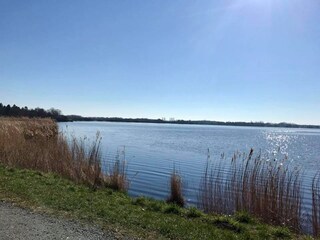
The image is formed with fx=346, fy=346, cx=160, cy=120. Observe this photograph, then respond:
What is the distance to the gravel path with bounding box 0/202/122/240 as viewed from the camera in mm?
5988

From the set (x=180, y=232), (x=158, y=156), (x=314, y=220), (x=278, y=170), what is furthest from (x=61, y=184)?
(x=158, y=156)

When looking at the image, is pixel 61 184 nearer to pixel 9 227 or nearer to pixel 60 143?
pixel 9 227

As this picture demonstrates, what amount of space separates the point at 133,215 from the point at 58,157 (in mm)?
8590

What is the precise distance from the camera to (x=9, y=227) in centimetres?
635

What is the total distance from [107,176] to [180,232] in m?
6.56

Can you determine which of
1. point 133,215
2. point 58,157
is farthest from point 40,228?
point 58,157

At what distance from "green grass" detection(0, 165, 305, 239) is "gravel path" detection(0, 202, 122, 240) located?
1.44ft

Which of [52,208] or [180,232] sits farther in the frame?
[52,208]

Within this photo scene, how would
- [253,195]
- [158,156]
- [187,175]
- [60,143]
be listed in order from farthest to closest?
[158,156], [187,175], [60,143], [253,195]

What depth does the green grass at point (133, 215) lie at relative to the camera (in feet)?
22.9

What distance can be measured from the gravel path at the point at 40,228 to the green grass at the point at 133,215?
44 centimetres

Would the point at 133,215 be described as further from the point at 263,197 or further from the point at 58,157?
the point at 58,157

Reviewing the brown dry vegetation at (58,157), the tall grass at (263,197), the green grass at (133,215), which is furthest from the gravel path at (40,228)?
the tall grass at (263,197)

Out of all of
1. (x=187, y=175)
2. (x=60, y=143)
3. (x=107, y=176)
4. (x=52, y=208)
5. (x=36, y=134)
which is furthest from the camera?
(x=36, y=134)
